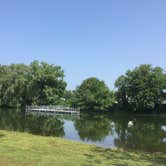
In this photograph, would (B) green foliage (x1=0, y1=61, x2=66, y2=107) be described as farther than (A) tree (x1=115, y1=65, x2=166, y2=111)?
Yes

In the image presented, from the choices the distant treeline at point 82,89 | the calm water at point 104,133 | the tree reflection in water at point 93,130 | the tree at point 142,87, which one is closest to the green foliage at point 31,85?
the distant treeline at point 82,89

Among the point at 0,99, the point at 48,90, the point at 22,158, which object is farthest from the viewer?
the point at 0,99

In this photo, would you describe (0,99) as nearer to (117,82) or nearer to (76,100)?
(76,100)

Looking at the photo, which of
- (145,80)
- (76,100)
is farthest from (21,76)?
(145,80)

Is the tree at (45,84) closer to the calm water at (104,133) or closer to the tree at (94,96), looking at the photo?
the tree at (94,96)

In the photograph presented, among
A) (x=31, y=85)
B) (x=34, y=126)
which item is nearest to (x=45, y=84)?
(x=31, y=85)

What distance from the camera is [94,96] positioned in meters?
54.4

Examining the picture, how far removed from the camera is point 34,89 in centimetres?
5494

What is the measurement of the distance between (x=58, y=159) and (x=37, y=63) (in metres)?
48.7

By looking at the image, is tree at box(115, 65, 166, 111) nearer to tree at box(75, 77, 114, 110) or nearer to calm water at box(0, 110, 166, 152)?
tree at box(75, 77, 114, 110)

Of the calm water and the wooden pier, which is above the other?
the wooden pier

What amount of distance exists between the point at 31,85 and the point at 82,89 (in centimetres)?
1003

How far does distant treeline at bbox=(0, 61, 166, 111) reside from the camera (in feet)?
175

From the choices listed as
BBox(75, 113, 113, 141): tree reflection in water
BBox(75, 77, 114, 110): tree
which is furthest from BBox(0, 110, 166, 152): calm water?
BBox(75, 77, 114, 110): tree
